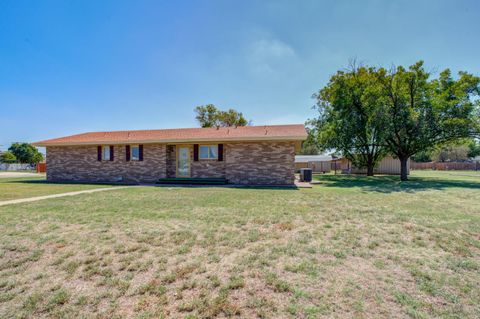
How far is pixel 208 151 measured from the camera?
1308cm

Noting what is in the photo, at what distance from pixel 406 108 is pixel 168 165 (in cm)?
1635

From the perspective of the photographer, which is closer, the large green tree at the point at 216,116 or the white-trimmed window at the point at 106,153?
the white-trimmed window at the point at 106,153

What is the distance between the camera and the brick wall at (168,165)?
12156mm

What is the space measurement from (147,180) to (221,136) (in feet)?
18.2

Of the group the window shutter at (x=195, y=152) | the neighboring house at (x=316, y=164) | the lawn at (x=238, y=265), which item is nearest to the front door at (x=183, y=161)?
the window shutter at (x=195, y=152)

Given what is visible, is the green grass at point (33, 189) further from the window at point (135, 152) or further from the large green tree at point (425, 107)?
the large green tree at point (425, 107)

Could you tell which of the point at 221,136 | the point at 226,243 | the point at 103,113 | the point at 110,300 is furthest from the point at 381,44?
the point at 103,113

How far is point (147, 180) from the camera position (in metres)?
13.7

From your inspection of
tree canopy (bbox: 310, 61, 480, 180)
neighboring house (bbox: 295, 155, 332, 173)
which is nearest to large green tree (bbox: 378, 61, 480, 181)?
tree canopy (bbox: 310, 61, 480, 180)

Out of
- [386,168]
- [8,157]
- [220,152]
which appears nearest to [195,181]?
[220,152]

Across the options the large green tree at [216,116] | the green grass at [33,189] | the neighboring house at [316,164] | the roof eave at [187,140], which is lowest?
the green grass at [33,189]

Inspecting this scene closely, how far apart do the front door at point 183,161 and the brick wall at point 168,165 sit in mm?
301

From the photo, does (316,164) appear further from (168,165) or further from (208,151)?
(168,165)

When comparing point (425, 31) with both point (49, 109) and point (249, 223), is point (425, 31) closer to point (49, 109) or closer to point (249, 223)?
point (249, 223)
